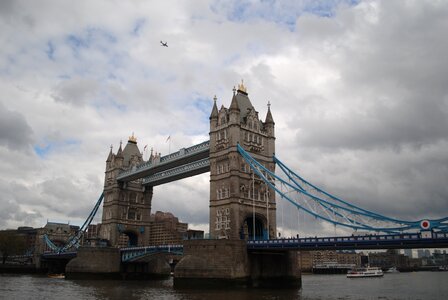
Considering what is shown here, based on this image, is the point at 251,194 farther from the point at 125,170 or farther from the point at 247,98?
the point at 125,170

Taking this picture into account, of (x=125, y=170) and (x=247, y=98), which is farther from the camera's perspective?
(x=125, y=170)

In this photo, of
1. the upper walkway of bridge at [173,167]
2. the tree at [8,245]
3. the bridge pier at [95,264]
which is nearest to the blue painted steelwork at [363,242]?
the upper walkway of bridge at [173,167]

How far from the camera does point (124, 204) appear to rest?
3044 inches

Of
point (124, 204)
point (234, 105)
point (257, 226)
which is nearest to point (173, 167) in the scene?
point (124, 204)

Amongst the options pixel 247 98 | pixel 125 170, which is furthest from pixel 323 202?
pixel 125 170

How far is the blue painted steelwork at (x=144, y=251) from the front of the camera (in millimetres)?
55969

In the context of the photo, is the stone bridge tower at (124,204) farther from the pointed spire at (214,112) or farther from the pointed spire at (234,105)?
the pointed spire at (234,105)

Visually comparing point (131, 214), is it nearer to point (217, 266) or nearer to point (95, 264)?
point (95, 264)

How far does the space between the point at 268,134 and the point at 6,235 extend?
72.1 m

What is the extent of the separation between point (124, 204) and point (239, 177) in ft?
106

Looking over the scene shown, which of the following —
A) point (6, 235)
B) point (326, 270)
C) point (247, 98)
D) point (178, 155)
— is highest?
point (247, 98)

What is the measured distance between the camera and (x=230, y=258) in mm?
44188

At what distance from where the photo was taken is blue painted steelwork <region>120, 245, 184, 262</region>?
55969 millimetres

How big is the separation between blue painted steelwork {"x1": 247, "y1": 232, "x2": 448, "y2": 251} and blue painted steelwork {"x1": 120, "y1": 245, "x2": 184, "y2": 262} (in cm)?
1339
